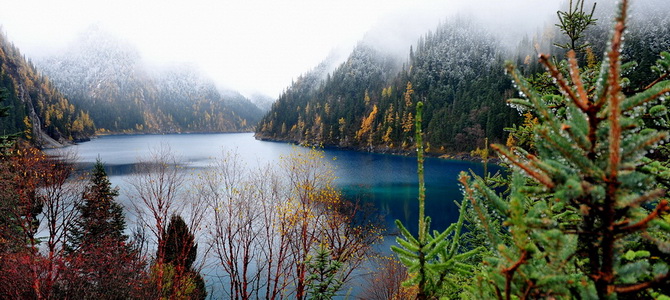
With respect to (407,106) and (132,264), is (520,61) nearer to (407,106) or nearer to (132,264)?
(407,106)

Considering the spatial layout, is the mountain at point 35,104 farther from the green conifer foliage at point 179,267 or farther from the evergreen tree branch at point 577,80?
the evergreen tree branch at point 577,80

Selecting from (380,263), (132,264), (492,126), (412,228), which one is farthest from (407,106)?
(132,264)

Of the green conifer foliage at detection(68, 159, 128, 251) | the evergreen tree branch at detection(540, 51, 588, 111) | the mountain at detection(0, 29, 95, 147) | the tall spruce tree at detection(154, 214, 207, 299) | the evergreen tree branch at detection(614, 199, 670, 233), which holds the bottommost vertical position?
the tall spruce tree at detection(154, 214, 207, 299)

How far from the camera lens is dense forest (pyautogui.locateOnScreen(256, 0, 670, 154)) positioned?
71188 mm

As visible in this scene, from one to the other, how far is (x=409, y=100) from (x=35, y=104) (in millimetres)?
122583

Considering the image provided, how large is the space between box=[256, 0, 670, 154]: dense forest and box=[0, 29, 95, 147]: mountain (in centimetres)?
6726

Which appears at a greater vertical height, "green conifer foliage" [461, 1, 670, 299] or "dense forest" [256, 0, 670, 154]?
"dense forest" [256, 0, 670, 154]

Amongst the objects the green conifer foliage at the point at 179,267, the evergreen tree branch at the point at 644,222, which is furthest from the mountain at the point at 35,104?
the evergreen tree branch at the point at 644,222

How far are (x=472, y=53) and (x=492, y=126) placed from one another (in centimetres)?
5549

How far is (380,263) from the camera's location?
18.4 m

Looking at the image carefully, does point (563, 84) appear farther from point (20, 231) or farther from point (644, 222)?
point (20, 231)

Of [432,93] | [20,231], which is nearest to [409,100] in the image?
[432,93]

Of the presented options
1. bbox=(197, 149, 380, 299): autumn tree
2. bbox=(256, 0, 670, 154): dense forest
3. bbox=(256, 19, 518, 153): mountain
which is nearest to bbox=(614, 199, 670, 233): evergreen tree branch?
bbox=(197, 149, 380, 299): autumn tree

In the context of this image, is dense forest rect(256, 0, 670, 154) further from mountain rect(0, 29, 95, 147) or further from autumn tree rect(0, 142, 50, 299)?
mountain rect(0, 29, 95, 147)
